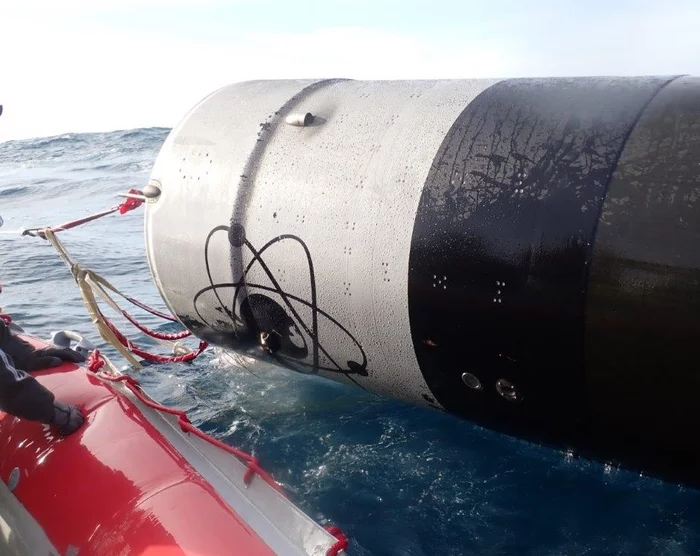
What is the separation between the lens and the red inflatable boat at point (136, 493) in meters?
2.87

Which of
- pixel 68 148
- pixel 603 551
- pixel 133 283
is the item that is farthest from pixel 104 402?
pixel 68 148

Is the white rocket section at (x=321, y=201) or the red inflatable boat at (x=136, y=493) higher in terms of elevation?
the white rocket section at (x=321, y=201)

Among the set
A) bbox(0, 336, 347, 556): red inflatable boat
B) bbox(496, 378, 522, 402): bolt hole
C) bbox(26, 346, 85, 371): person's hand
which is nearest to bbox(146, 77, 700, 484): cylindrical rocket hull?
bbox(496, 378, 522, 402): bolt hole

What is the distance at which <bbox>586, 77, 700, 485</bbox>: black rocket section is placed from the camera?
2424 millimetres

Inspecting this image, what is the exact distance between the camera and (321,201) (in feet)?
11.1

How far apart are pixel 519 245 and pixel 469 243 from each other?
0.74 feet

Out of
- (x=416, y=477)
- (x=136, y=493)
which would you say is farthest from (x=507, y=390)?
(x=136, y=493)

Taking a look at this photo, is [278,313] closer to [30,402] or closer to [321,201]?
[321,201]

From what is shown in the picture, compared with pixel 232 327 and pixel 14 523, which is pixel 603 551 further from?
pixel 14 523

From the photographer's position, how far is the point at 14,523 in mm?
3352

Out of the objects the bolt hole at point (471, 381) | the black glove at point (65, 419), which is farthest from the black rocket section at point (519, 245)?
the black glove at point (65, 419)

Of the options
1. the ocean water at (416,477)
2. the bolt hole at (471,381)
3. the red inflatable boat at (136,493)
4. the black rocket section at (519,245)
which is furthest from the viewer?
the ocean water at (416,477)

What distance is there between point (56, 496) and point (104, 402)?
0.69 m

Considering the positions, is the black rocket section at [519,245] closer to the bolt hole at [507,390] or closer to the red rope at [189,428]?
the bolt hole at [507,390]
